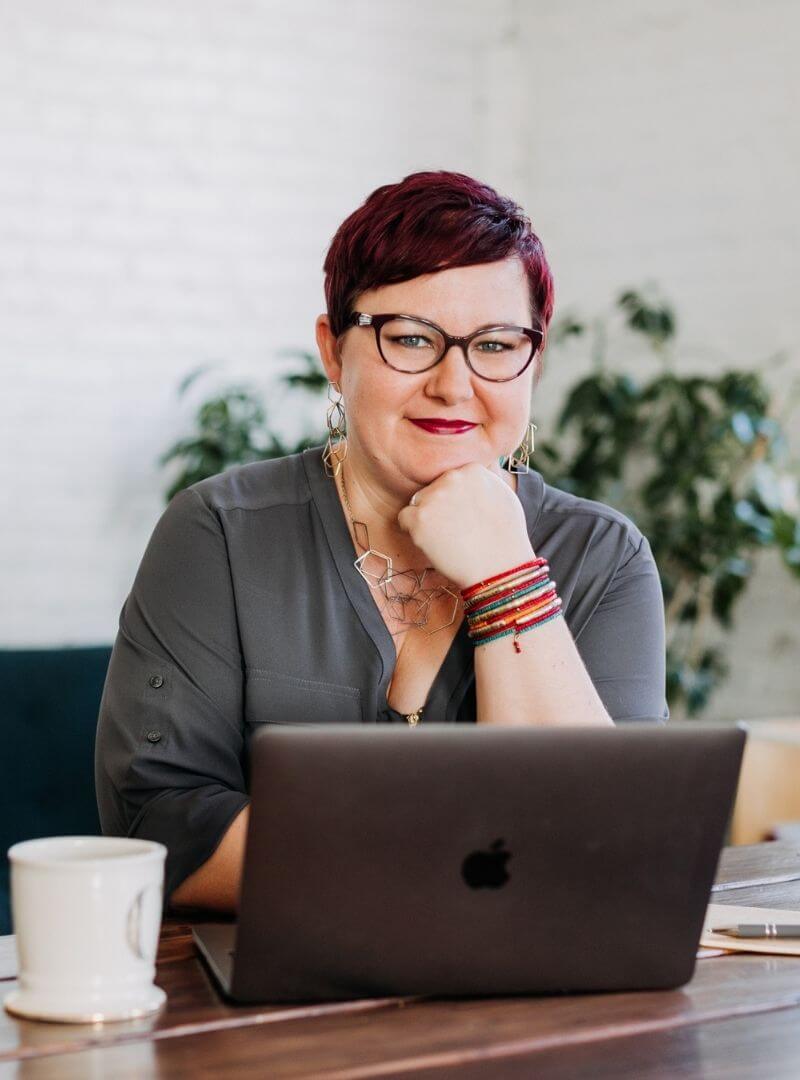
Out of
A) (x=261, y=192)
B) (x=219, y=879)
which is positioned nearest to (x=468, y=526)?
(x=219, y=879)

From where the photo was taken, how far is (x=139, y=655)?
4.38ft

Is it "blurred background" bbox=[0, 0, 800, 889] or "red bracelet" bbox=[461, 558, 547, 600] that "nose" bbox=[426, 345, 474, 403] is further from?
"blurred background" bbox=[0, 0, 800, 889]

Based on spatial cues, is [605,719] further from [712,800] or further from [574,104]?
[574,104]

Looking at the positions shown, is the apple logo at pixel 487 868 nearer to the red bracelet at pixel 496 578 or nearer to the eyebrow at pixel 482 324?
the red bracelet at pixel 496 578

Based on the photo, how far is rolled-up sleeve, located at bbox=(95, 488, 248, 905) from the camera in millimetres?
1221

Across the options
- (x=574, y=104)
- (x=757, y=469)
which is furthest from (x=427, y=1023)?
(x=574, y=104)

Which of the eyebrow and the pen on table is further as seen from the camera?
the eyebrow

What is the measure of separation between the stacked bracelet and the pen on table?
333 millimetres

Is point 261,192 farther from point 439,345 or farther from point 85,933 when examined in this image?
point 85,933

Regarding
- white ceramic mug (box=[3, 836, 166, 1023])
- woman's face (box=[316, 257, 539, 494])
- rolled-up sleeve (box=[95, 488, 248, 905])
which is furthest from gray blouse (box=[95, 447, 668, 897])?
white ceramic mug (box=[3, 836, 166, 1023])

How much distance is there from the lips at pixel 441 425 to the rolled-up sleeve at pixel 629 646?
255 millimetres

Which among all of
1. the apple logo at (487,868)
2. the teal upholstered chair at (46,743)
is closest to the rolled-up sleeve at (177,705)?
the apple logo at (487,868)

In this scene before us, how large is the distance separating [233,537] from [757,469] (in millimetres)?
2113

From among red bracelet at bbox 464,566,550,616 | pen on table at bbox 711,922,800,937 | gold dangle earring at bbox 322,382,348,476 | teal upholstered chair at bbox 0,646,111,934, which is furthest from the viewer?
teal upholstered chair at bbox 0,646,111,934
